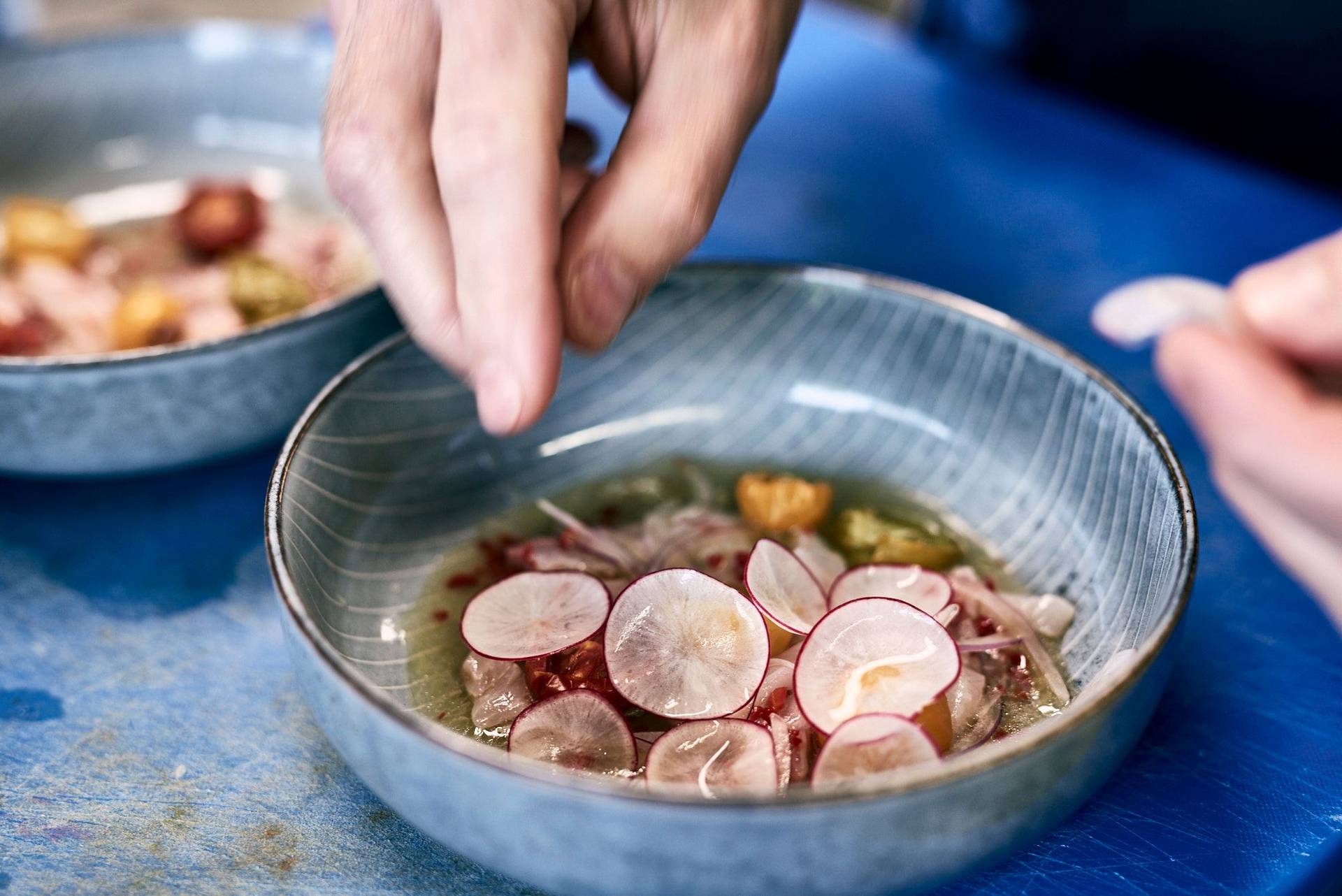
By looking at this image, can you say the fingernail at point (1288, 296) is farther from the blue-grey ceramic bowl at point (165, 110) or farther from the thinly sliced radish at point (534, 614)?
the blue-grey ceramic bowl at point (165, 110)

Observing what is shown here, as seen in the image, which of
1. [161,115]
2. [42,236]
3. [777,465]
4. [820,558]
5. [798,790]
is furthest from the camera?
[161,115]

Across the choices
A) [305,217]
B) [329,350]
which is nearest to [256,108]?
[305,217]

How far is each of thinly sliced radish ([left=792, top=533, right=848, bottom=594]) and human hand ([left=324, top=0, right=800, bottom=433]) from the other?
216 millimetres

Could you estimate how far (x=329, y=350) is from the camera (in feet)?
2.68

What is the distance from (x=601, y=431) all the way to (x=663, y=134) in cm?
31

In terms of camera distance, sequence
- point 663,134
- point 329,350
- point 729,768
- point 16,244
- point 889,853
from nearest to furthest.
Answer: point 889,853 → point 729,768 → point 663,134 → point 329,350 → point 16,244

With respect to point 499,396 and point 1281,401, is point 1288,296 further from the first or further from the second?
point 499,396

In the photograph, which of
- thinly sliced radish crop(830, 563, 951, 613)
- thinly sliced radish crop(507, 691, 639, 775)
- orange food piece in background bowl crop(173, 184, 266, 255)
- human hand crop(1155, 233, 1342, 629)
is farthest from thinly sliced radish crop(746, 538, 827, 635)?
orange food piece in background bowl crop(173, 184, 266, 255)

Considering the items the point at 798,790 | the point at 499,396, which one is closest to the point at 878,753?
the point at 798,790

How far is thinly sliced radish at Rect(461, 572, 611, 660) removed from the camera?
25.4 inches

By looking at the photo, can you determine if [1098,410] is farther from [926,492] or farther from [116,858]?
[116,858]

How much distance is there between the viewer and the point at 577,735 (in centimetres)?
59

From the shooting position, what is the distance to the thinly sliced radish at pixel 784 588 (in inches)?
25.5

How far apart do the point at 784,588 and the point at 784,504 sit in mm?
128
